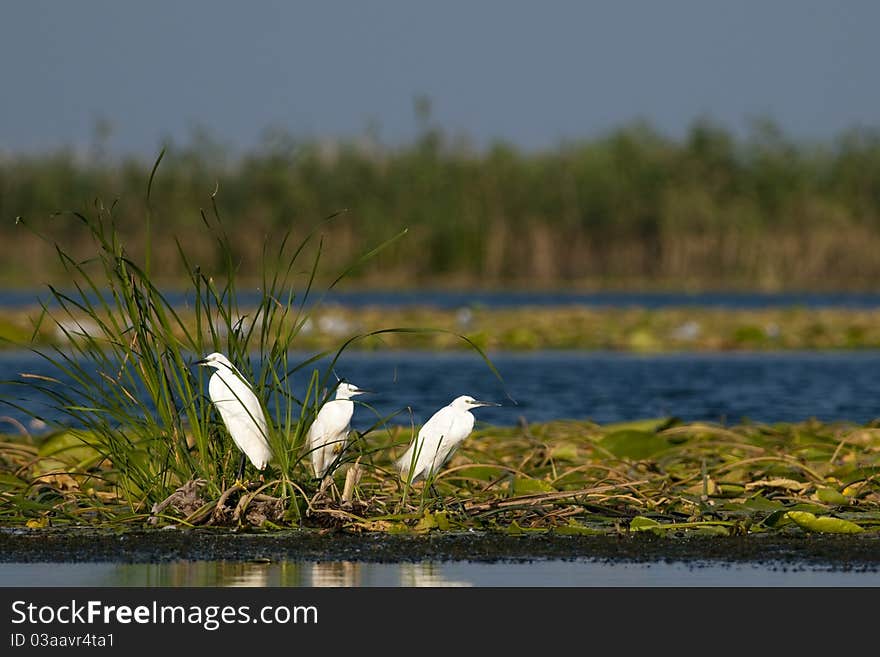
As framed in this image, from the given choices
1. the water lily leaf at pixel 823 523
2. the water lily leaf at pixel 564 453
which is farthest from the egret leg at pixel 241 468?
the water lily leaf at pixel 823 523

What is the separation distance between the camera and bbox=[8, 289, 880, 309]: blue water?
3316 cm

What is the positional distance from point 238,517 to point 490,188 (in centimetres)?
3315

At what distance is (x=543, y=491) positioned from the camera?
805 centimetres

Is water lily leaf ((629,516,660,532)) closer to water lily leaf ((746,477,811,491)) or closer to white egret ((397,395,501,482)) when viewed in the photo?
white egret ((397,395,501,482))

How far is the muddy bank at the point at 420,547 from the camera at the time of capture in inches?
268

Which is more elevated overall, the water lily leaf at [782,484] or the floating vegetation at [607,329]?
the floating vegetation at [607,329]

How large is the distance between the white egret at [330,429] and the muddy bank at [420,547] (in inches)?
17.3

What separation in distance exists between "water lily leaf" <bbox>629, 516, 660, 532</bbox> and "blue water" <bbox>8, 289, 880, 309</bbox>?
24.5 meters

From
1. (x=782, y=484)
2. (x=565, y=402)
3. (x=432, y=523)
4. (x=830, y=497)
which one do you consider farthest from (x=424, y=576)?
(x=565, y=402)

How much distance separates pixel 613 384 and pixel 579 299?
17.8m

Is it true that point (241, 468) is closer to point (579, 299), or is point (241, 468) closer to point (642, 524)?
point (642, 524)

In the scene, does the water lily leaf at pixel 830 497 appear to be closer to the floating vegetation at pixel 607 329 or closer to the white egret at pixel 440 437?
the white egret at pixel 440 437

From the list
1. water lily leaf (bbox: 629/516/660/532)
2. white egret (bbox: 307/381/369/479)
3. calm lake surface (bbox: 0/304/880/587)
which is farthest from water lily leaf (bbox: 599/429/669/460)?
white egret (bbox: 307/381/369/479)

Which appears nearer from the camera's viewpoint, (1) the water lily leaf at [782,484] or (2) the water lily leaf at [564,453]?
(1) the water lily leaf at [782,484]
